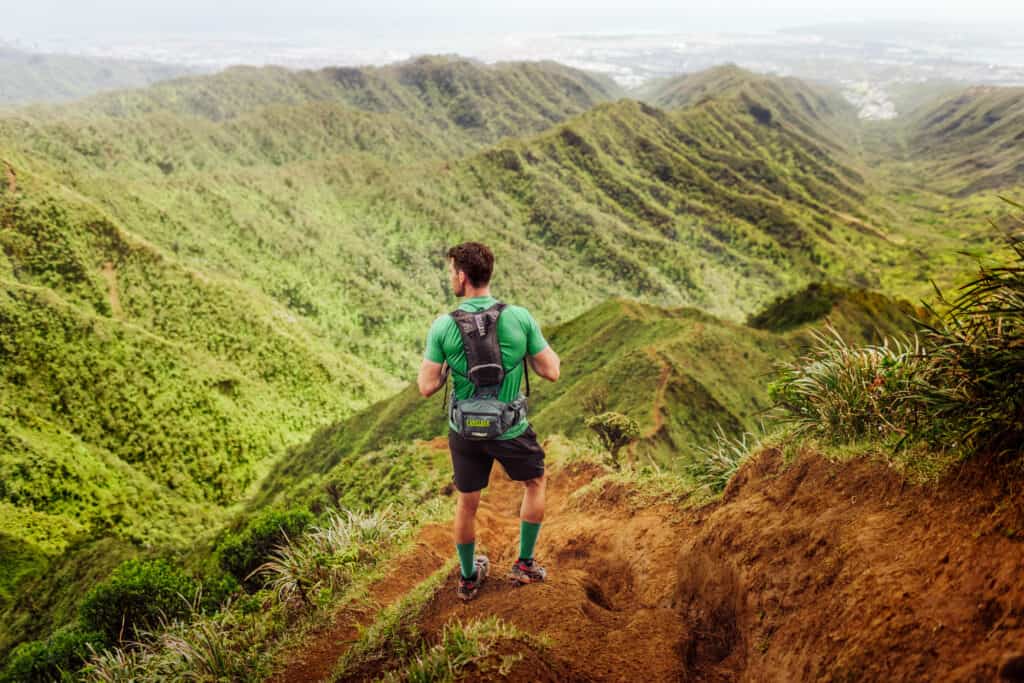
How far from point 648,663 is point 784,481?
2.07 m

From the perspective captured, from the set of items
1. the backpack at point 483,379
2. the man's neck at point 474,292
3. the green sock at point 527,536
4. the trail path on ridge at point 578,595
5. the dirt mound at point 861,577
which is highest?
the man's neck at point 474,292

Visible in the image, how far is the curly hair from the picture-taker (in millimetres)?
4215

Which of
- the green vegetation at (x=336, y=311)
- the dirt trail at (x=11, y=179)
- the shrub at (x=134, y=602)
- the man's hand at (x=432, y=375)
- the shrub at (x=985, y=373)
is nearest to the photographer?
the shrub at (x=985, y=373)

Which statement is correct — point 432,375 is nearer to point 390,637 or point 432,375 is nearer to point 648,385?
point 390,637

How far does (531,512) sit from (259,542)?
10.5 metres

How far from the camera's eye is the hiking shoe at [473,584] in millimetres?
4934

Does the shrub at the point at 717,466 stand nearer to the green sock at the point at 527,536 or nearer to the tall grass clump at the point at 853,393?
the tall grass clump at the point at 853,393

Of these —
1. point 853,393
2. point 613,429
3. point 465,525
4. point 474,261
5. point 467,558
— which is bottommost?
point 613,429

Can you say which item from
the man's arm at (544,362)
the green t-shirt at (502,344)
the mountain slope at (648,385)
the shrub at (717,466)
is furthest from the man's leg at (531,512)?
the mountain slope at (648,385)

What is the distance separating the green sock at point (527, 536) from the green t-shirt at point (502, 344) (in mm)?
1031

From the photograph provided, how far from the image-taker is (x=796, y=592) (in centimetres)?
379

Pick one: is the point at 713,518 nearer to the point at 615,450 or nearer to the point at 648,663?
the point at 648,663

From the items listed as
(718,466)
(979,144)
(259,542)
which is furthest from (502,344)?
(979,144)

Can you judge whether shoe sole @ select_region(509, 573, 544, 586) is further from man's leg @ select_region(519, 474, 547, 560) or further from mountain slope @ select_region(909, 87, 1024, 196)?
mountain slope @ select_region(909, 87, 1024, 196)
